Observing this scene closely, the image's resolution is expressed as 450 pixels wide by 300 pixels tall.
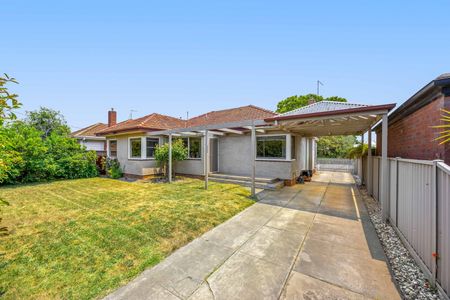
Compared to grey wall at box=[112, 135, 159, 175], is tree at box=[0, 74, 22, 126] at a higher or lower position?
higher

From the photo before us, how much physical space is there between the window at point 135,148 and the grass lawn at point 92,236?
17.3ft

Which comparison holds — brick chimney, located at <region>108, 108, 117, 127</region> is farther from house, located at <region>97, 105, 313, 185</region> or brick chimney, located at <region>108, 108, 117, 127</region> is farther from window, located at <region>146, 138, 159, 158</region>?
window, located at <region>146, 138, 159, 158</region>

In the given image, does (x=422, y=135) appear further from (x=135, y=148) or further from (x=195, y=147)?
(x=135, y=148)

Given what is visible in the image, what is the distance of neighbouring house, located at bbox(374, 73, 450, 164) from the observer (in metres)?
3.50

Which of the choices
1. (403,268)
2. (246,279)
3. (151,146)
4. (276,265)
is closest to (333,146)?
(151,146)

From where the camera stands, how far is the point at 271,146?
11125 mm

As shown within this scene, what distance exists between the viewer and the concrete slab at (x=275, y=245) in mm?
3570

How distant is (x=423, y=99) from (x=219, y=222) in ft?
18.9

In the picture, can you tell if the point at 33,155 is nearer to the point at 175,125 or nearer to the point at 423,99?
the point at 175,125

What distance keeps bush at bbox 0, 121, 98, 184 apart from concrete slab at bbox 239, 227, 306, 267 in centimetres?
1372


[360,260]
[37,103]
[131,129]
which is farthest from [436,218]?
[37,103]

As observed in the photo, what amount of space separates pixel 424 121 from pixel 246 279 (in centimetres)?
516

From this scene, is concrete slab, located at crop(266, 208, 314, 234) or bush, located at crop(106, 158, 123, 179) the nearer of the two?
concrete slab, located at crop(266, 208, 314, 234)

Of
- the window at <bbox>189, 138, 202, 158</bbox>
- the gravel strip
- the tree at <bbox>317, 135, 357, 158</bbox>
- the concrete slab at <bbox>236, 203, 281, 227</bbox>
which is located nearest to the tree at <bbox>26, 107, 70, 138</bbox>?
the window at <bbox>189, 138, 202, 158</bbox>
